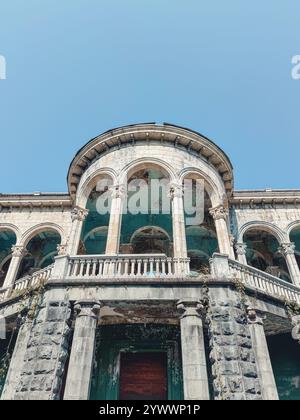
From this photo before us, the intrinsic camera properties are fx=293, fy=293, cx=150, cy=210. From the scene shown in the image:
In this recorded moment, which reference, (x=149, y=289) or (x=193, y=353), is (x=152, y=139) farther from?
(x=193, y=353)

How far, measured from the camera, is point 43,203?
1528 centimetres

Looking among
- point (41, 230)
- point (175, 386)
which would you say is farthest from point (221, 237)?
point (41, 230)

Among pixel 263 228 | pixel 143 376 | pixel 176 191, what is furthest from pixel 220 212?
pixel 143 376

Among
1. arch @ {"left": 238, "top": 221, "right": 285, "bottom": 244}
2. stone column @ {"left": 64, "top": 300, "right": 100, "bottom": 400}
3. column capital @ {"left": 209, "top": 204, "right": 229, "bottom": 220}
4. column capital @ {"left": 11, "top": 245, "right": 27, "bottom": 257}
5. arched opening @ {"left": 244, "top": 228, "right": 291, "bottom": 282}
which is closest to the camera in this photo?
stone column @ {"left": 64, "top": 300, "right": 100, "bottom": 400}

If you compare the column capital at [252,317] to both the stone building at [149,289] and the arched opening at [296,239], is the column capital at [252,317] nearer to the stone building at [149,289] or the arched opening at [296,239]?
the stone building at [149,289]

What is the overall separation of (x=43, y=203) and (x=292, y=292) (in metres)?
12.1

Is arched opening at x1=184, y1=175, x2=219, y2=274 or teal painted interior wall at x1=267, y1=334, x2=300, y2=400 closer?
teal painted interior wall at x1=267, y1=334, x2=300, y2=400

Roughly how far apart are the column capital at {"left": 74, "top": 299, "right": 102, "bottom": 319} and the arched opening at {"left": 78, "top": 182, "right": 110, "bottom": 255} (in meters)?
5.83

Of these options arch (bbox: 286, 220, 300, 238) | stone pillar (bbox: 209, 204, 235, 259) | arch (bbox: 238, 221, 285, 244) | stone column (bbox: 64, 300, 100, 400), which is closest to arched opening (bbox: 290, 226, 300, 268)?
arch (bbox: 286, 220, 300, 238)

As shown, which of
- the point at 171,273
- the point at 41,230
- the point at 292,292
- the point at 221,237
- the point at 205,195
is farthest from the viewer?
the point at 41,230

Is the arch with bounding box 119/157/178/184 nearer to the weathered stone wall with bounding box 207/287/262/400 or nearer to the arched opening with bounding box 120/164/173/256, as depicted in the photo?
the arched opening with bounding box 120/164/173/256

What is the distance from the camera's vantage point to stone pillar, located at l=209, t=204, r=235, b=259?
34.9ft
